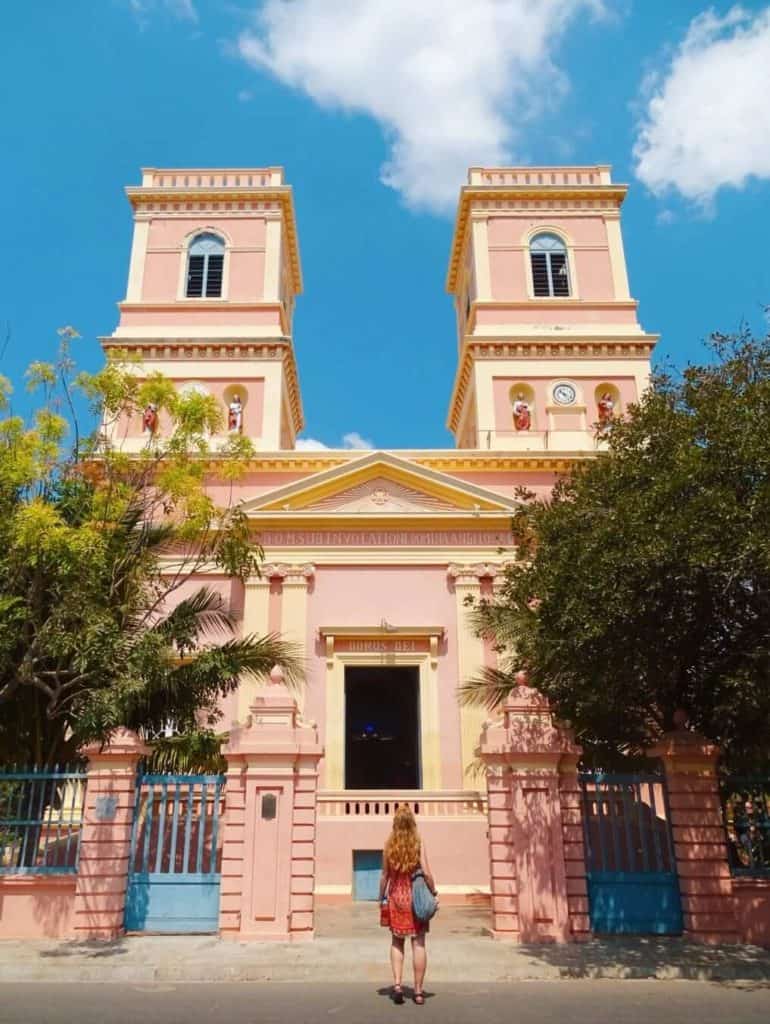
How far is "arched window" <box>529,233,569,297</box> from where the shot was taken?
2694 centimetres

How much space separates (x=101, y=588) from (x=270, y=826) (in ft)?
11.9

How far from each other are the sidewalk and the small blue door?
513cm

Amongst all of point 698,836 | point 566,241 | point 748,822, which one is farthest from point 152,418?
point 566,241

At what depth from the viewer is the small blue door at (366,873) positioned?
1469cm

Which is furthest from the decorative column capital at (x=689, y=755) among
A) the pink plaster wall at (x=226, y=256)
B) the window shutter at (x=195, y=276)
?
the window shutter at (x=195, y=276)

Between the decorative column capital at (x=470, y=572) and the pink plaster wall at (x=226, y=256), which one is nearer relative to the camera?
the decorative column capital at (x=470, y=572)

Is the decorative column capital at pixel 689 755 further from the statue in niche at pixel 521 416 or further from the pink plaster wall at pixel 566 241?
the pink plaster wall at pixel 566 241

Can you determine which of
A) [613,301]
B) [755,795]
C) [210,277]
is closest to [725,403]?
[755,795]

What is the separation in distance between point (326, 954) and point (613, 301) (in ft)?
72.2

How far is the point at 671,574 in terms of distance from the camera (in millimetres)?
9383

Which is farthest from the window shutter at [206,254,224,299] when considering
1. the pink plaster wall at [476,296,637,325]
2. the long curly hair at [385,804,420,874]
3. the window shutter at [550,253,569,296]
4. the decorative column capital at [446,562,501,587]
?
the long curly hair at [385,804,420,874]

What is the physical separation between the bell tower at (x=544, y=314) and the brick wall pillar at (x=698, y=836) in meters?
13.7

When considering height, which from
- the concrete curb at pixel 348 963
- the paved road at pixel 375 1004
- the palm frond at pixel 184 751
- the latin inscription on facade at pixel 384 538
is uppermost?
the latin inscription on facade at pixel 384 538

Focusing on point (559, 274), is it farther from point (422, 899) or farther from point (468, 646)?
point (422, 899)
